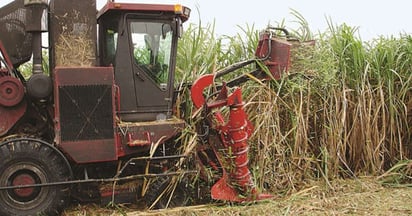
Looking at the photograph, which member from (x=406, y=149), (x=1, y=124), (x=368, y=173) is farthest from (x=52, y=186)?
(x=406, y=149)

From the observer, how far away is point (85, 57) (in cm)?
498

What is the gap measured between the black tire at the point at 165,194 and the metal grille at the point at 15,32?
183 cm

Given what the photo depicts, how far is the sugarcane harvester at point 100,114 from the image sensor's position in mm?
4797

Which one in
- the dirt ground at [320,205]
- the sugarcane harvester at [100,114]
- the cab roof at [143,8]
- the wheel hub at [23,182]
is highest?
the cab roof at [143,8]

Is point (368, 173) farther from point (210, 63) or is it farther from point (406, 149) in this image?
point (210, 63)

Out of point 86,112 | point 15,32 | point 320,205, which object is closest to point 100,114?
point 86,112

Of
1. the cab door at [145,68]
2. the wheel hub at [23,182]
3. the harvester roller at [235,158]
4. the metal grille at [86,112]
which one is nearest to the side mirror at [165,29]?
the cab door at [145,68]

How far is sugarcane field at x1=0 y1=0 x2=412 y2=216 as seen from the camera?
190 inches

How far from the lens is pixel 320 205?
501cm

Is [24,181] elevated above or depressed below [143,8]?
below

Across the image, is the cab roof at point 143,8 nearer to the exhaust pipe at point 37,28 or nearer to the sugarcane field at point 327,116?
the exhaust pipe at point 37,28

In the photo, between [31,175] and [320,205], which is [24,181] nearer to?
[31,175]

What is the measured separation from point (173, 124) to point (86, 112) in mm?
830

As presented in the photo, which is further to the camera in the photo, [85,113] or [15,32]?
[15,32]
